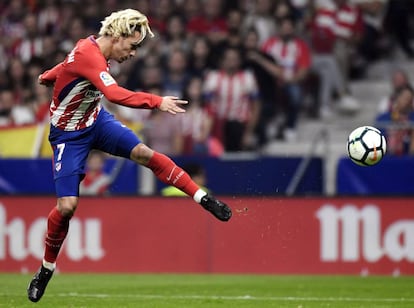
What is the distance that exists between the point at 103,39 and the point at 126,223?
5.59 meters

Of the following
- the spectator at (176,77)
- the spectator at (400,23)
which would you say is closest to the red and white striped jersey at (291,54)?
the spectator at (176,77)

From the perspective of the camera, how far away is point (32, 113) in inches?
770

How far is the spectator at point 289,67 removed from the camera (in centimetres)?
1961

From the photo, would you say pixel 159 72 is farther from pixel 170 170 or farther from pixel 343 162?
pixel 170 170

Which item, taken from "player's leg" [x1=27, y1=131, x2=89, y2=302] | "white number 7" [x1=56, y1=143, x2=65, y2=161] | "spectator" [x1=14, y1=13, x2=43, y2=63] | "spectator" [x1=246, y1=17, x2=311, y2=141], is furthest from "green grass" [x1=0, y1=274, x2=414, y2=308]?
"spectator" [x1=14, y1=13, x2=43, y2=63]

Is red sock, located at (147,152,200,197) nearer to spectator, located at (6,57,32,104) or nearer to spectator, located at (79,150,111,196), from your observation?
spectator, located at (79,150,111,196)

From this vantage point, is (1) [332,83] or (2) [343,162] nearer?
(2) [343,162]

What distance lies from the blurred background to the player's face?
5.01 meters

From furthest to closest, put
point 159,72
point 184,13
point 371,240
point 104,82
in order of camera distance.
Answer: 1. point 184,13
2. point 159,72
3. point 371,240
4. point 104,82

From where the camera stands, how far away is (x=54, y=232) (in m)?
11.4

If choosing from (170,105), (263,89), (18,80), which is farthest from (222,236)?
(18,80)

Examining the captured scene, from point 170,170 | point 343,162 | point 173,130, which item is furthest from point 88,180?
point 170,170

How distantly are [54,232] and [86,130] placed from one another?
1020mm

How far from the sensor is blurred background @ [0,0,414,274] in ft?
52.8
